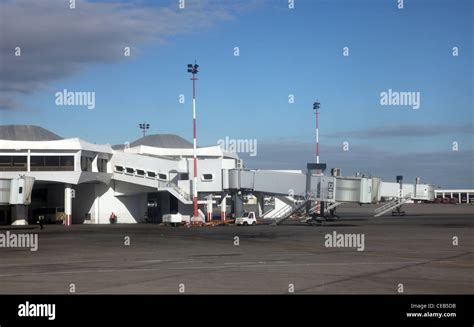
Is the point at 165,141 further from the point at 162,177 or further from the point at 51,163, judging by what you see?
the point at 51,163

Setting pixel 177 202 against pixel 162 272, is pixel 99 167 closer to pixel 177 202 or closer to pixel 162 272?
pixel 177 202

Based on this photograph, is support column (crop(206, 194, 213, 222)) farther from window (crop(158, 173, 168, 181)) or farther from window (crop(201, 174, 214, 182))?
window (crop(158, 173, 168, 181))

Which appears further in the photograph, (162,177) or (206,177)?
(162,177)

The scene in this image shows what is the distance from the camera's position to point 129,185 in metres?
91.2

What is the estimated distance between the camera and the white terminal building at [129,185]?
249 ft

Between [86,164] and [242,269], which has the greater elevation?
[86,164]

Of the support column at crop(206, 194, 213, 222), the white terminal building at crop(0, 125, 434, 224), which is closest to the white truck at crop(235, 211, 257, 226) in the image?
the white terminal building at crop(0, 125, 434, 224)

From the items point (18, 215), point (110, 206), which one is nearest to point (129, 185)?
point (110, 206)

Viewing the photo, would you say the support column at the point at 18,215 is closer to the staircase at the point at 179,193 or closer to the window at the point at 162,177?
the window at the point at 162,177

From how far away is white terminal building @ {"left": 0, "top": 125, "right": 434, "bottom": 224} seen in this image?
249ft

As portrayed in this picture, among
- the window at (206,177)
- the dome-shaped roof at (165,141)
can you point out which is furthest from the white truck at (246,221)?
the dome-shaped roof at (165,141)

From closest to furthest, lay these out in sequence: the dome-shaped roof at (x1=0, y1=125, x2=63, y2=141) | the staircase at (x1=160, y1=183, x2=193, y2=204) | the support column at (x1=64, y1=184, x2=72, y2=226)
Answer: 1. the support column at (x1=64, y1=184, x2=72, y2=226)
2. the staircase at (x1=160, y1=183, x2=193, y2=204)
3. the dome-shaped roof at (x1=0, y1=125, x2=63, y2=141)

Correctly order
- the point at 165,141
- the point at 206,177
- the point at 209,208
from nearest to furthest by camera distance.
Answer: the point at 206,177
the point at 209,208
the point at 165,141

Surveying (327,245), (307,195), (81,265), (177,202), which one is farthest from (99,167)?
(81,265)
